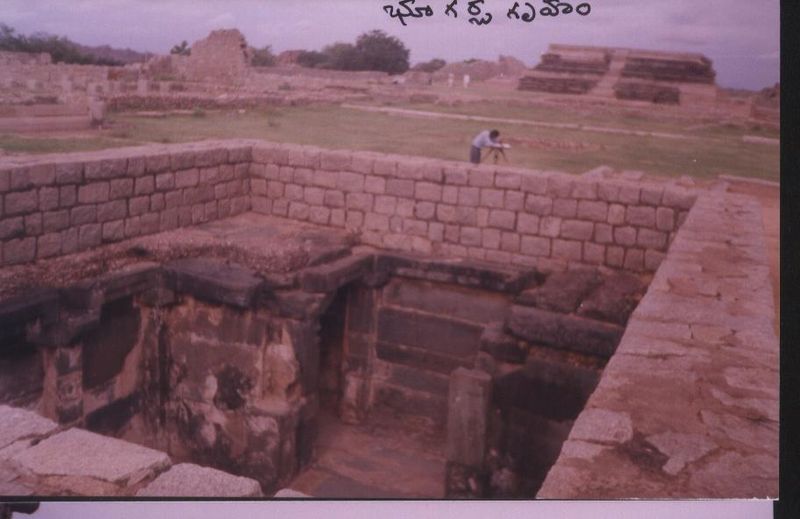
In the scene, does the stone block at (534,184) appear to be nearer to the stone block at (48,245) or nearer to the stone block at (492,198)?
the stone block at (492,198)

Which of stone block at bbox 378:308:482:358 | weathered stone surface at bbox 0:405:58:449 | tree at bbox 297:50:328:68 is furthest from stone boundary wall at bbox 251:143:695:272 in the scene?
weathered stone surface at bbox 0:405:58:449

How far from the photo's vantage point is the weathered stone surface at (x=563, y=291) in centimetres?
753

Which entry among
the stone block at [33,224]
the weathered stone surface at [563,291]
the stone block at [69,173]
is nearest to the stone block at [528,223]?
the weathered stone surface at [563,291]

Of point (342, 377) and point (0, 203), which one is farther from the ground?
point (0, 203)

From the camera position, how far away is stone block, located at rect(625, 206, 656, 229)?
8.21m

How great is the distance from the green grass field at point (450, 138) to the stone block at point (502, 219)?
4.58 metres

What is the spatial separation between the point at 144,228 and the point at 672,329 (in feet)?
19.6

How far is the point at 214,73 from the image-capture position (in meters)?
21.5

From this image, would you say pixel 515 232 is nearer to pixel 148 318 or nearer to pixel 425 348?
pixel 425 348

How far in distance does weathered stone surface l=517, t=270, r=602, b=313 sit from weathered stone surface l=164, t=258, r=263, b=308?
112 inches

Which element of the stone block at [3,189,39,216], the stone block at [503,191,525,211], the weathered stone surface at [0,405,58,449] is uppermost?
the stone block at [503,191,525,211]

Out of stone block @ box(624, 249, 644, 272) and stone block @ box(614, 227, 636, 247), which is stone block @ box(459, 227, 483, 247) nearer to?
stone block @ box(614, 227, 636, 247)

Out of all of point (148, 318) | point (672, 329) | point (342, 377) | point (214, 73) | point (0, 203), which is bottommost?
point (342, 377)

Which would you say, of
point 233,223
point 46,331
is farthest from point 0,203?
point 233,223
